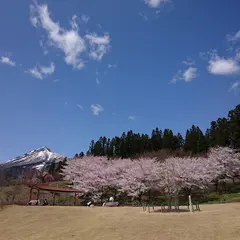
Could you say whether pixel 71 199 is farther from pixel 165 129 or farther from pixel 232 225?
pixel 165 129

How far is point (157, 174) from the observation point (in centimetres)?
2747

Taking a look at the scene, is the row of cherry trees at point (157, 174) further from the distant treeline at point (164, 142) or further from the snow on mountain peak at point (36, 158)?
the snow on mountain peak at point (36, 158)

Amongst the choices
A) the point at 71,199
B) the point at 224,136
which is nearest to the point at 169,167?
the point at 71,199

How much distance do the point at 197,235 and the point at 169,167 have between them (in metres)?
17.5

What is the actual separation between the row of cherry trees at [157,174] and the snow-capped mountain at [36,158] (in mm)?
53798

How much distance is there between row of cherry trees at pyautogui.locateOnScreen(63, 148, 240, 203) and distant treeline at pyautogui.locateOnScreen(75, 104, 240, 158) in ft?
25.6

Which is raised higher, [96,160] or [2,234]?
[96,160]

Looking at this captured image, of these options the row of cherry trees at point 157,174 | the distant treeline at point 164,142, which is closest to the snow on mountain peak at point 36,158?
the distant treeline at point 164,142

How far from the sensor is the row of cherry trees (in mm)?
26625

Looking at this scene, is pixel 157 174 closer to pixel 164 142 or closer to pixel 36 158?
pixel 164 142

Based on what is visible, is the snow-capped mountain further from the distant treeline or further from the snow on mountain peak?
the distant treeline

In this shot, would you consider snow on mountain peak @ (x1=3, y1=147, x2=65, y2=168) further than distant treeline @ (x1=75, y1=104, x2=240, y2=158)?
Yes

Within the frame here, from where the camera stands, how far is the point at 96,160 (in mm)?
43094

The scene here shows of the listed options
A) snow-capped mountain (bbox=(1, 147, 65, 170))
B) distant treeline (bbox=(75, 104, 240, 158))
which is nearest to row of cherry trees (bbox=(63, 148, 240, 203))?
distant treeline (bbox=(75, 104, 240, 158))
